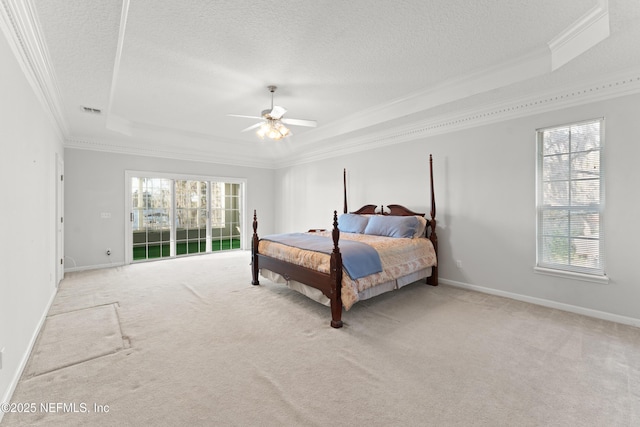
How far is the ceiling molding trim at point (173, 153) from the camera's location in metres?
5.50

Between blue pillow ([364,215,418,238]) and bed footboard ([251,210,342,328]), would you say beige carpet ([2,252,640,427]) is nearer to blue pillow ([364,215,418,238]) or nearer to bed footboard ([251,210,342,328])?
bed footboard ([251,210,342,328])

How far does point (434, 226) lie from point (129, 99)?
507 centimetres

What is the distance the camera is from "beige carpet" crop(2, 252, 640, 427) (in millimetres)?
1732

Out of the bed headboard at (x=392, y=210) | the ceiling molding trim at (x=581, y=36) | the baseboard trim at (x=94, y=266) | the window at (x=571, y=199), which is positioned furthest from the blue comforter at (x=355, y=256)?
the baseboard trim at (x=94, y=266)

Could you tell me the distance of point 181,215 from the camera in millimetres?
6777

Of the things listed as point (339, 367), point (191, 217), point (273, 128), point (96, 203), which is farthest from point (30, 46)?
point (191, 217)

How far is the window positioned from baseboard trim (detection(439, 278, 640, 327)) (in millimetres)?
421

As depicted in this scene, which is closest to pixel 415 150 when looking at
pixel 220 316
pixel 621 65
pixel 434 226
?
pixel 434 226

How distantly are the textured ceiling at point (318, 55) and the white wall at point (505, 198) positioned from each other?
0.51 meters

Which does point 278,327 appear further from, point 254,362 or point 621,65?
point 621,65

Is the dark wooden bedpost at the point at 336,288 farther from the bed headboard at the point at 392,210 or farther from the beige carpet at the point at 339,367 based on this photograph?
the bed headboard at the point at 392,210

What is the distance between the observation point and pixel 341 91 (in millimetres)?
3939

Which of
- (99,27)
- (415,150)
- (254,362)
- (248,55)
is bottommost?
(254,362)

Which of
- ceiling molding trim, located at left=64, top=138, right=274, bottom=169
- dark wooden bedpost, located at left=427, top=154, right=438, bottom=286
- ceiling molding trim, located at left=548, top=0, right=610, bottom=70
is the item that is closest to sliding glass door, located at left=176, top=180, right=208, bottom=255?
ceiling molding trim, located at left=64, top=138, right=274, bottom=169
